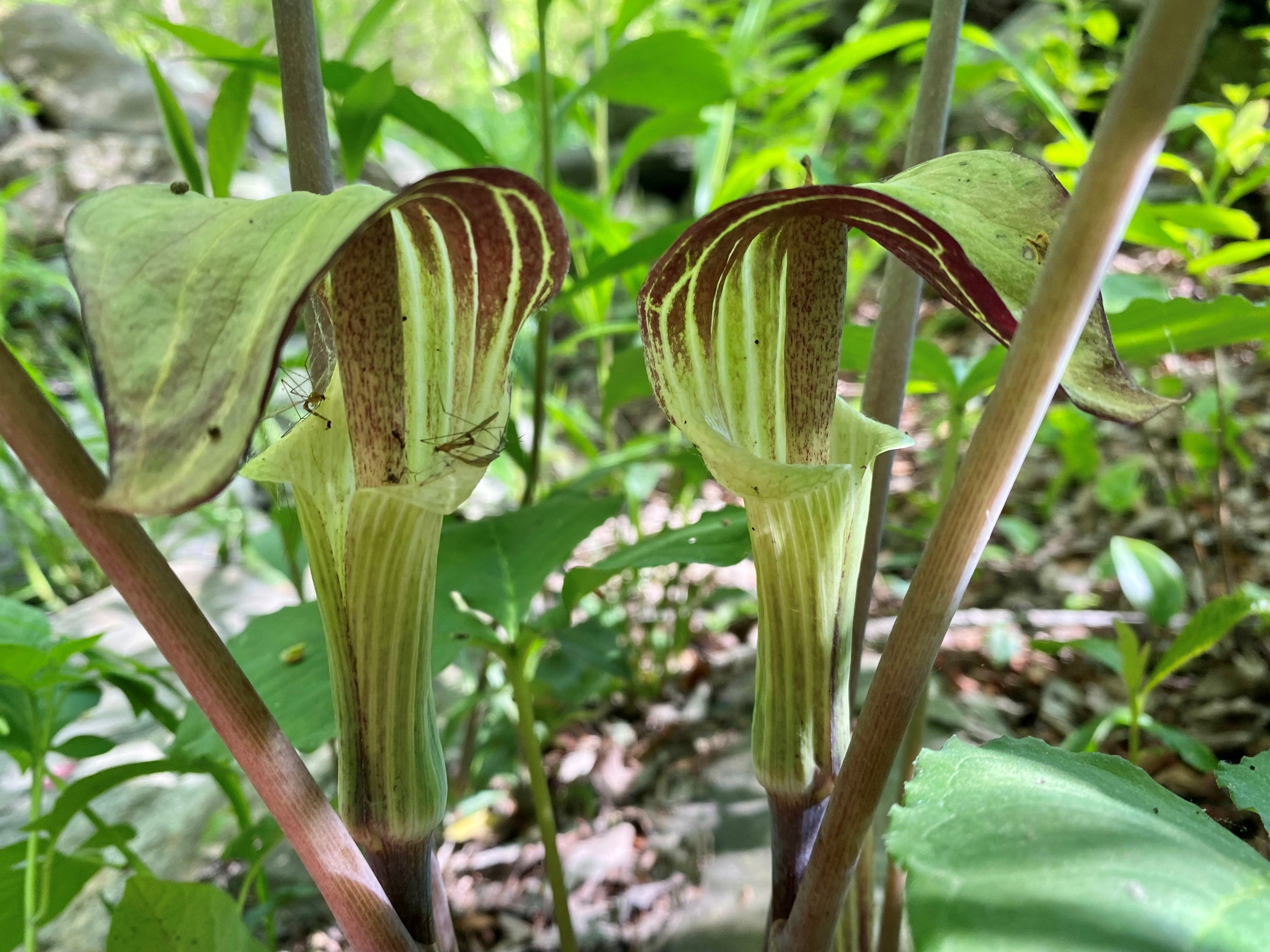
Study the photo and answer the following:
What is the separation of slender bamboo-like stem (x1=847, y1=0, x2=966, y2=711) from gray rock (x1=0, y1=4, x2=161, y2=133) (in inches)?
303

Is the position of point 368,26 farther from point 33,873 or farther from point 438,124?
point 33,873

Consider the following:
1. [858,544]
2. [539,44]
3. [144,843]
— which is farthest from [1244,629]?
[144,843]

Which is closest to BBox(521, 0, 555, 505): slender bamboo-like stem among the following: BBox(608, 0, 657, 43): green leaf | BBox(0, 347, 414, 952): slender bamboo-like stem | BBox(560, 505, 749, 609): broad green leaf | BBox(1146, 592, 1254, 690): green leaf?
BBox(608, 0, 657, 43): green leaf

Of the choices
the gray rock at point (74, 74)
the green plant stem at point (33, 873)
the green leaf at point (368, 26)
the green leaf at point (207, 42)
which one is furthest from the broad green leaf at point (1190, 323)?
the gray rock at point (74, 74)

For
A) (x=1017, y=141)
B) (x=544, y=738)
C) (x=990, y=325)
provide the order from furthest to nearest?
(x=1017, y=141) < (x=544, y=738) < (x=990, y=325)

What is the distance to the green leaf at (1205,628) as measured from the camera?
95 cm

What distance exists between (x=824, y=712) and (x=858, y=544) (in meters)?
0.15

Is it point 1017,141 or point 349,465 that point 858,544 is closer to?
point 349,465

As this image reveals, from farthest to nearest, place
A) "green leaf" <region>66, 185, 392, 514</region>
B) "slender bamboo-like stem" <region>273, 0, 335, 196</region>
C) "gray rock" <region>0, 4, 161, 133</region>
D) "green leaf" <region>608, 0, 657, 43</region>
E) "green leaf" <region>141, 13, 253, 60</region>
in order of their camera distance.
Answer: "gray rock" <region>0, 4, 161, 133</region>
"green leaf" <region>608, 0, 657, 43</region>
"green leaf" <region>141, 13, 253, 60</region>
"slender bamboo-like stem" <region>273, 0, 335, 196</region>
"green leaf" <region>66, 185, 392, 514</region>

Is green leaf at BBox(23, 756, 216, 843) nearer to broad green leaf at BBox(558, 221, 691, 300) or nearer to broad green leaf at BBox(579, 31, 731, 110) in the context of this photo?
broad green leaf at BBox(558, 221, 691, 300)

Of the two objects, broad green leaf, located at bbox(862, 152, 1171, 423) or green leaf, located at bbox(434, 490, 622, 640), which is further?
green leaf, located at bbox(434, 490, 622, 640)

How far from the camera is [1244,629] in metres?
1.73

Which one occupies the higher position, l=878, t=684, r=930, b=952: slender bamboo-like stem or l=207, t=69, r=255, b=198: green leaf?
l=207, t=69, r=255, b=198: green leaf

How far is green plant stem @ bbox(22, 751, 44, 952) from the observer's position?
82 centimetres
